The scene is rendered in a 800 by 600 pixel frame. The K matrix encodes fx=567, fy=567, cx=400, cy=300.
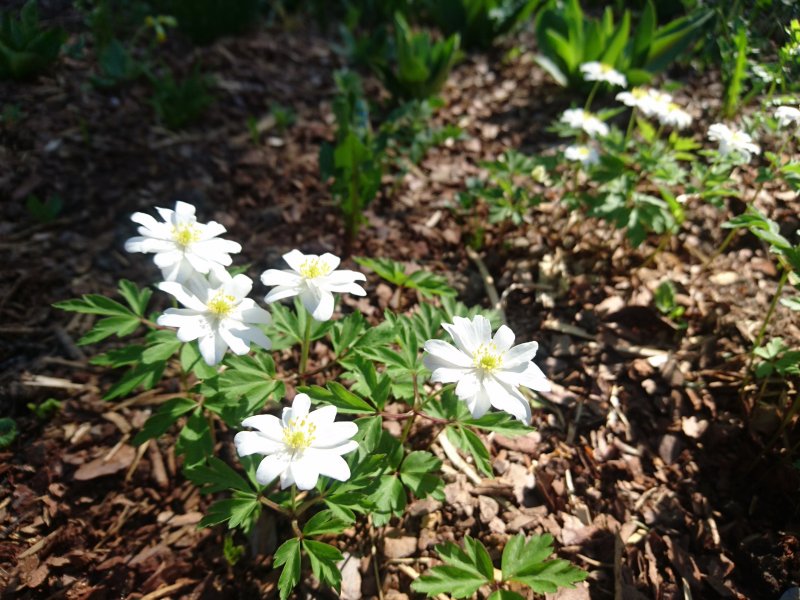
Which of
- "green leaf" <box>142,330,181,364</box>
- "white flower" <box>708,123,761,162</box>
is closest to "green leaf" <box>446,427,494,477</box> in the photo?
"green leaf" <box>142,330,181,364</box>

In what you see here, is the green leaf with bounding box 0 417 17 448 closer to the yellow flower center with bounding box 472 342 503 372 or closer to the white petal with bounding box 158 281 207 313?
the white petal with bounding box 158 281 207 313

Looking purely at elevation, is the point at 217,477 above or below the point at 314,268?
below

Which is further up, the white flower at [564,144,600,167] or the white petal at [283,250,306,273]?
the white flower at [564,144,600,167]

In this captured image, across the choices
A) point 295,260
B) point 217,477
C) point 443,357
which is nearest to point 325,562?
point 217,477

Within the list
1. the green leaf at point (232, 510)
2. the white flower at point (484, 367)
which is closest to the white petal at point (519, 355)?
the white flower at point (484, 367)

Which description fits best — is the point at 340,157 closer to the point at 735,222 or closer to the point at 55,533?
the point at 735,222

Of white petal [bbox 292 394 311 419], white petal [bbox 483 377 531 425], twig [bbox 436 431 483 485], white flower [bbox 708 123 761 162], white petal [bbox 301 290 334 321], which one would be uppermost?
white flower [bbox 708 123 761 162]

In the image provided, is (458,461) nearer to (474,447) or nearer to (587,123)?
(474,447)
